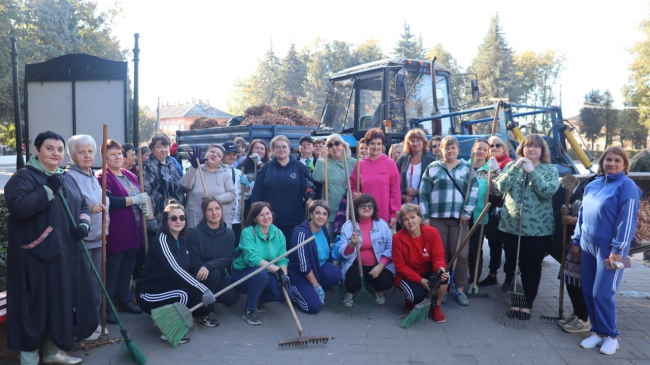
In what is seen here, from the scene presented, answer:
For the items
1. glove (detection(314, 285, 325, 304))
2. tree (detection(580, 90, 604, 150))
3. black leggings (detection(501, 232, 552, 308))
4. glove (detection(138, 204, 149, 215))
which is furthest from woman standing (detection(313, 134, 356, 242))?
tree (detection(580, 90, 604, 150))

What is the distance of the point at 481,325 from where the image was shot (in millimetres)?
4648

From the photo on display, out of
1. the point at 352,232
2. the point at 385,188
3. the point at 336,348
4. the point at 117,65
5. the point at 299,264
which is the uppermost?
the point at 117,65

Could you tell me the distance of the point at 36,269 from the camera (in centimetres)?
351

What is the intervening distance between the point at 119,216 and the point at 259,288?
1.50 m

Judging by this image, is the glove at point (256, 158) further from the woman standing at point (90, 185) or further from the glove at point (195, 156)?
the woman standing at point (90, 185)

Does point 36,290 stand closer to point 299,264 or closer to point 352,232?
point 299,264

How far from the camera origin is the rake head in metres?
4.15

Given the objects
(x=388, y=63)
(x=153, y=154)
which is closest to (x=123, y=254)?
(x=153, y=154)

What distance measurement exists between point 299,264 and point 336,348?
3.95ft

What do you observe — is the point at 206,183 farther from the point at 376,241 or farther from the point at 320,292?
the point at 376,241

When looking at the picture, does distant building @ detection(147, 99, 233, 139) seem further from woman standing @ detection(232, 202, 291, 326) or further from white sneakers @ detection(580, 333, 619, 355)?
white sneakers @ detection(580, 333, 619, 355)

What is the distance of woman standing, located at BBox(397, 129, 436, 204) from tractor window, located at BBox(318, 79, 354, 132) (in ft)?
12.6

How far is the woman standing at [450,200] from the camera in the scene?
17.0 ft

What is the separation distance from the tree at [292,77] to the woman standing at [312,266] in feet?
163
